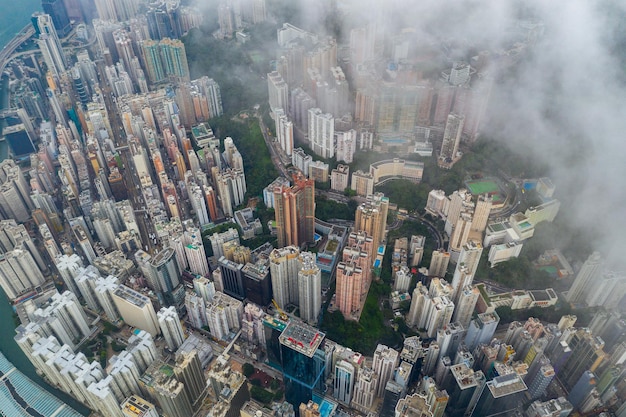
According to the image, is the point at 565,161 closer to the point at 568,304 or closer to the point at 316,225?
the point at 568,304

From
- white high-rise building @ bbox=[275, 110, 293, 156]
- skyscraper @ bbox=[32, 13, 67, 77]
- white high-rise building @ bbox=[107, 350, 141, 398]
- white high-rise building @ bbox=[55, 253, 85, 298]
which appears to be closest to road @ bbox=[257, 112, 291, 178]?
white high-rise building @ bbox=[275, 110, 293, 156]

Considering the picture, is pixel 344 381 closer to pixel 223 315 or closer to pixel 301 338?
pixel 301 338

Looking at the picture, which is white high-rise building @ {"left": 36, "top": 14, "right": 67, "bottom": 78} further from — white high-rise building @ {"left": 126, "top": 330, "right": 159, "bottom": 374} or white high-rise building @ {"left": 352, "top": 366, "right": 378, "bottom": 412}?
white high-rise building @ {"left": 352, "top": 366, "right": 378, "bottom": 412}

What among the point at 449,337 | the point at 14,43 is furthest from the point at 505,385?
the point at 14,43

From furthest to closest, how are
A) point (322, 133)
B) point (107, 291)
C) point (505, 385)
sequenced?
point (322, 133) < point (107, 291) < point (505, 385)

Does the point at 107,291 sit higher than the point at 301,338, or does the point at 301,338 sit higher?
the point at 301,338

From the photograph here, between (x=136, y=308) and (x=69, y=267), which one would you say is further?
(x=69, y=267)

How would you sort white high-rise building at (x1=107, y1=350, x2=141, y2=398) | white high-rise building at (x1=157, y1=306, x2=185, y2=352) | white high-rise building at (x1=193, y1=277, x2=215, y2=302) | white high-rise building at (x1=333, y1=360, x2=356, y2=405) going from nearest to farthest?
white high-rise building at (x1=333, y1=360, x2=356, y2=405) < white high-rise building at (x1=107, y1=350, x2=141, y2=398) < white high-rise building at (x1=157, y1=306, x2=185, y2=352) < white high-rise building at (x1=193, y1=277, x2=215, y2=302)
